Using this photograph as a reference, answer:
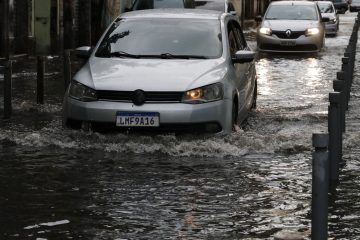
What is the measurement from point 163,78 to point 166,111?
449 millimetres

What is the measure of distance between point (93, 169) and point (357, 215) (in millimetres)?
2922

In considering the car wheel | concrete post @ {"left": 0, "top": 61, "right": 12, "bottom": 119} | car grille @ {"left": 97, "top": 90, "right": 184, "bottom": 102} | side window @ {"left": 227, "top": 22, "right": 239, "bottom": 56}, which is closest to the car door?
side window @ {"left": 227, "top": 22, "right": 239, "bottom": 56}

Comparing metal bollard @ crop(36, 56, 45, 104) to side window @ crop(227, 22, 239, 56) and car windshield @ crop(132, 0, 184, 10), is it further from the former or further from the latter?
car windshield @ crop(132, 0, 184, 10)

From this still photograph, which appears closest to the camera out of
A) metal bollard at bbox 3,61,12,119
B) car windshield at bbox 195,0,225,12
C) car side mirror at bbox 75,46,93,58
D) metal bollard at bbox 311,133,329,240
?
metal bollard at bbox 311,133,329,240

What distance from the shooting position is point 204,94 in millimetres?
10125

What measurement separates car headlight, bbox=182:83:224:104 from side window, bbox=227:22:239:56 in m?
1.35

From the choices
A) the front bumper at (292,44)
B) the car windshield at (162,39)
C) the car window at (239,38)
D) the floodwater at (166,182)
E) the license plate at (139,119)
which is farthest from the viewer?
the front bumper at (292,44)

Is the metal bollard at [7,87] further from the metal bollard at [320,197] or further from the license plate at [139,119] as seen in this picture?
the metal bollard at [320,197]

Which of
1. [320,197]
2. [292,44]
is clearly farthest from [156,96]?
[292,44]

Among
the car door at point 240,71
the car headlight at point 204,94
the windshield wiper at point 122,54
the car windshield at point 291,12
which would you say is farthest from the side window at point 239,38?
the car windshield at point 291,12

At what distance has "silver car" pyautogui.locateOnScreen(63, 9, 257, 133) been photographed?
9.97 metres

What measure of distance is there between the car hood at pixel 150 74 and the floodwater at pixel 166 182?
1.83ft

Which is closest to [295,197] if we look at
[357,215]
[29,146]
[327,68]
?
[357,215]

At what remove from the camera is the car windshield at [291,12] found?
1118 inches
